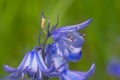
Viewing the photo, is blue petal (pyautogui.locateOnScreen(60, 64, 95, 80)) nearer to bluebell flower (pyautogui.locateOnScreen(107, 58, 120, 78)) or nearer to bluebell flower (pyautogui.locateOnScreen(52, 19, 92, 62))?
bluebell flower (pyautogui.locateOnScreen(52, 19, 92, 62))

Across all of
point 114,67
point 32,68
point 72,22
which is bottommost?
point 114,67

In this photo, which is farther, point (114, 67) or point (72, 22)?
point (72, 22)

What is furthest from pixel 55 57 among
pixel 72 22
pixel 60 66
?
pixel 72 22

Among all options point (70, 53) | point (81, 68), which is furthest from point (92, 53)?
point (70, 53)

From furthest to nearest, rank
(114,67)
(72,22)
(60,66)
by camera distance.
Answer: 1. (72,22)
2. (114,67)
3. (60,66)

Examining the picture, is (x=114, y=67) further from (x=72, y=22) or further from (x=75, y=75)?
(x=75, y=75)

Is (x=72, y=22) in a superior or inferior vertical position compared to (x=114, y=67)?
superior

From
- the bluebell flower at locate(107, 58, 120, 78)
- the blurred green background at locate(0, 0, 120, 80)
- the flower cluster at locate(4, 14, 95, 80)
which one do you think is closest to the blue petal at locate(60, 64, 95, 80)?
the flower cluster at locate(4, 14, 95, 80)
